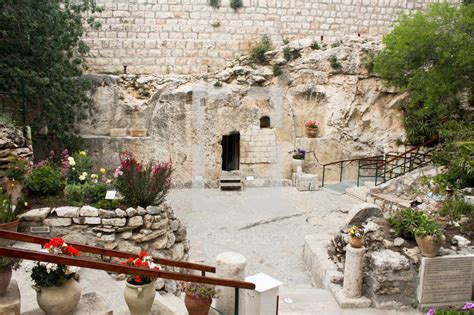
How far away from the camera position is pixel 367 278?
595 centimetres

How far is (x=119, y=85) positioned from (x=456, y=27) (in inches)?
516

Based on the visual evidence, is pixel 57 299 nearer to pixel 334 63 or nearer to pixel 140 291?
pixel 140 291

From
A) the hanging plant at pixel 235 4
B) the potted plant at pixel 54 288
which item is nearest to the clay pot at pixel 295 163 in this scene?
the hanging plant at pixel 235 4

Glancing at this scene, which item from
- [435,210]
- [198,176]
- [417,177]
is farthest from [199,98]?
[435,210]

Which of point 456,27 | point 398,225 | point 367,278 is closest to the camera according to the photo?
point 367,278

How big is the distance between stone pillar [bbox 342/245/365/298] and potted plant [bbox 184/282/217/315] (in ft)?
9.40

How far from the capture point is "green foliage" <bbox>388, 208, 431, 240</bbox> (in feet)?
19.9

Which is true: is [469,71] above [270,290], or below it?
above

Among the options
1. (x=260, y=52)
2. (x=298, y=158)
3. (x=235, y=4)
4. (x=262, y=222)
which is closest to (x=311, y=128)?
(x=298, y=158)

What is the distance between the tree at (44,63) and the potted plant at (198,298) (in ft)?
30.4

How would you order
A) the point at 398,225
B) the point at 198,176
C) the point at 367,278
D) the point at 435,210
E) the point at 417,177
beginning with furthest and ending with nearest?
the point at 198,176 → the point at 417,177 → the point at 435,210 → the point at 398,225 → the point at 367,278

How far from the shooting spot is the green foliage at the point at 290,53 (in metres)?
15.8

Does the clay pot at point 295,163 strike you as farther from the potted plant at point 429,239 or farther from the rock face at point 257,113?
the potted plant at point 429,239

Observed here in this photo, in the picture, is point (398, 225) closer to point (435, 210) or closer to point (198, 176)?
point (435, 210)
